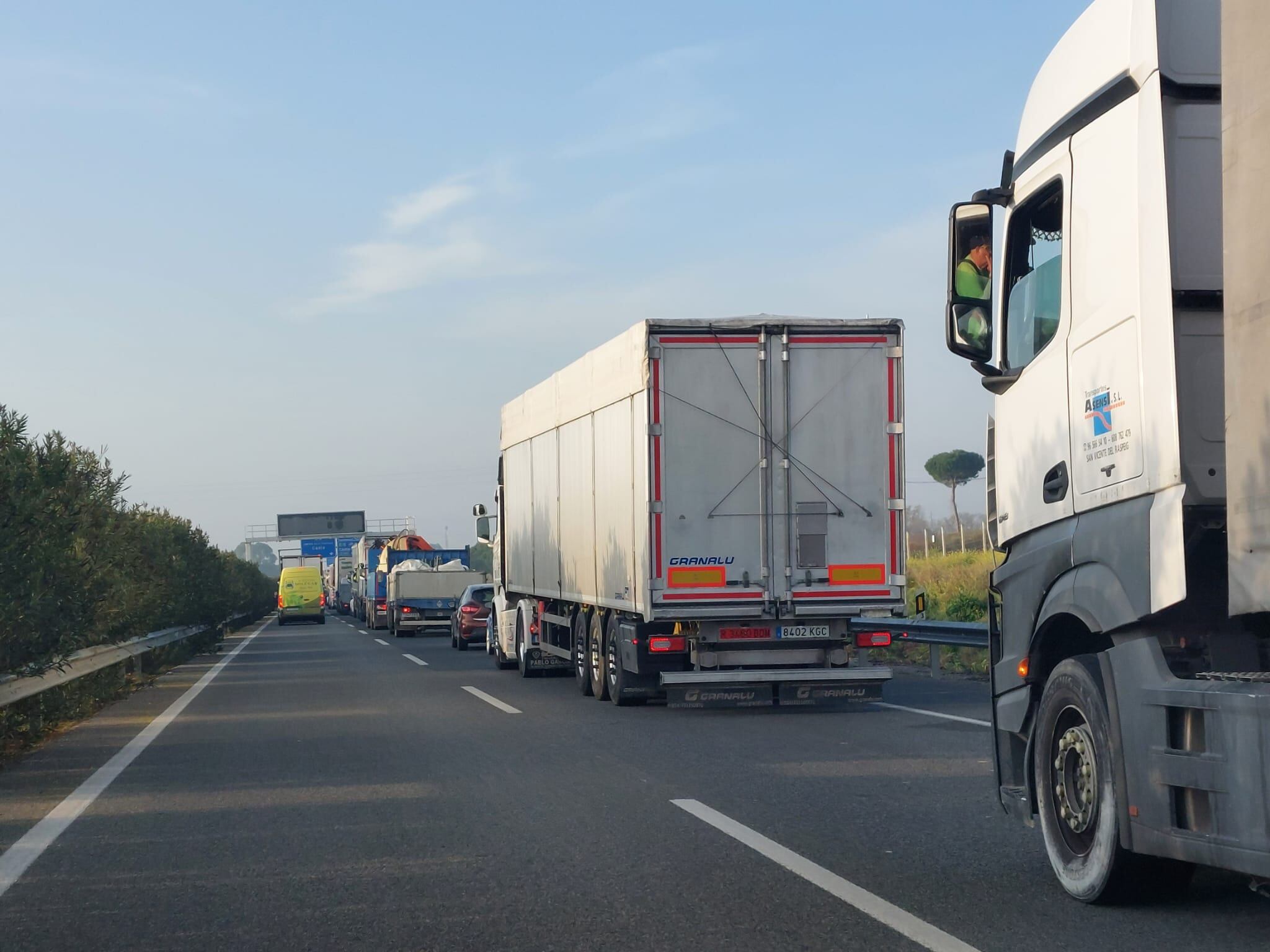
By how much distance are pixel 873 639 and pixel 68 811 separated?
8475 millimetres

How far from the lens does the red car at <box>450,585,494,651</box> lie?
30844 millimetres

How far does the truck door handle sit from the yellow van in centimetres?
5449

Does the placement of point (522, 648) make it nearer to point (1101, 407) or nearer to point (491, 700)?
point (491, 700)

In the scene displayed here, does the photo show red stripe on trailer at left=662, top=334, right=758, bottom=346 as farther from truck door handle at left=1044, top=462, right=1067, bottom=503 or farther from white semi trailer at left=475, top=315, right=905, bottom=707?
truck door handle at left=1044, top=462, right=1067, bottom=503

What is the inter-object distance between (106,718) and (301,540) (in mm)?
87045

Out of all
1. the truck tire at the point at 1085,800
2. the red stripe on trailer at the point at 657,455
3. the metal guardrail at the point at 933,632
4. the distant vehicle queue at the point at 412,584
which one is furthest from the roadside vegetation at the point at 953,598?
the distant vehicle queue at the point at 412,584

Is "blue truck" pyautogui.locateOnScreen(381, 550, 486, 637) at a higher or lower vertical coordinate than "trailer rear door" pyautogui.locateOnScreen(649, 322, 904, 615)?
lower

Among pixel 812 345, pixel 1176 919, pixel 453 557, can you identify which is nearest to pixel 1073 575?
pixel 1176 919

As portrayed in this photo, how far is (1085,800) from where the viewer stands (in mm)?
5824

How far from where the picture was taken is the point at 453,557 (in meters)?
48.7

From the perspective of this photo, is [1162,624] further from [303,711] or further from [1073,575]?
[303,711]

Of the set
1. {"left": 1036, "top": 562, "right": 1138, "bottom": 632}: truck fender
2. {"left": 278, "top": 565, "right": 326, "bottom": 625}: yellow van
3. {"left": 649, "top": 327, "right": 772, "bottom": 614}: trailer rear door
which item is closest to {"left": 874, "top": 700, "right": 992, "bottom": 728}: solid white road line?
{"left": 649, "top": 327, "right": 772, "bottom": 614}: trailer rear door

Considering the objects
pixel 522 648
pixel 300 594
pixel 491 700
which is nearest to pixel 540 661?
pixel 522 648

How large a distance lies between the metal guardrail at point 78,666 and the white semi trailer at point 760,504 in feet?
17.9
